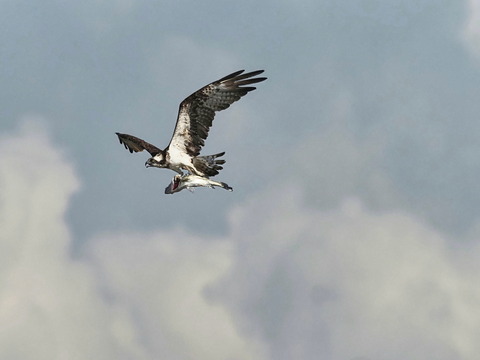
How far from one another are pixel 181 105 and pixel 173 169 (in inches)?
96.4

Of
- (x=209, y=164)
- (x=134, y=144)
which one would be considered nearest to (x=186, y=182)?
(x=209, y=164)

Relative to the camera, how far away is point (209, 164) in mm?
35719

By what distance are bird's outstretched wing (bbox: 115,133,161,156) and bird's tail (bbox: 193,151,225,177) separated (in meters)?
2.36

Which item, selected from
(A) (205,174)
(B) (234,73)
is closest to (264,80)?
(B) (234,73)

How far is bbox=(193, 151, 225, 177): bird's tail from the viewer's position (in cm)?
3572

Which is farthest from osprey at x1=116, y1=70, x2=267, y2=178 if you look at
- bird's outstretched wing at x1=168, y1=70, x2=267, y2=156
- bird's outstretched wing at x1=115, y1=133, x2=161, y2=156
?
bird's outstretched wing at x1=115, y1=133, x2=161, y2=156

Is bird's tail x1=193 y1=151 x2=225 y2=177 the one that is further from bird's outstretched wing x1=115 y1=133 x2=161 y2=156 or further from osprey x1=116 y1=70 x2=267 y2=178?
bird's outstretched wing x1=115 y1=133 x2=161 y2=156

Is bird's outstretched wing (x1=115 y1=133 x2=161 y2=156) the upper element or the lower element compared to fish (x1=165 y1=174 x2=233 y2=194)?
upper

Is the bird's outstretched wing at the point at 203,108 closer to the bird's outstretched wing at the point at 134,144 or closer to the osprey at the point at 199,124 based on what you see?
the osprey at the point at 199,124

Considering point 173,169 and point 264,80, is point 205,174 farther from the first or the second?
point 264,80

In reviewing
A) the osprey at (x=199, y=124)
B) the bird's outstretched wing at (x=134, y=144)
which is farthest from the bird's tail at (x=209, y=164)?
the bird's outstretched wing at (x=134, y=144)

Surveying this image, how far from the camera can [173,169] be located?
36.2 metres

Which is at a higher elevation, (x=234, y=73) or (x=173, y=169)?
(x=234, y=73)

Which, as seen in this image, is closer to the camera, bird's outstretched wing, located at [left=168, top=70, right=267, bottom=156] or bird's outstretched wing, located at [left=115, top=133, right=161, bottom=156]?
bird's outstretched wing, located at [left=168, top=70, right=267, bottom=156]
